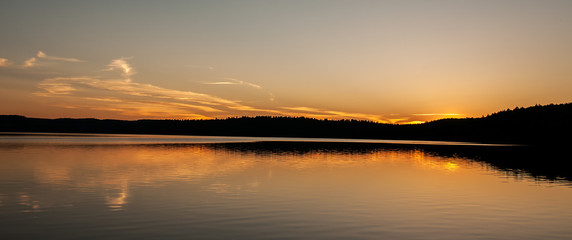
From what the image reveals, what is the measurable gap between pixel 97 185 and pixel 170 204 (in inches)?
419

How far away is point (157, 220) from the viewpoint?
2138 cm

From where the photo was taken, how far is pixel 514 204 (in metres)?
29.0

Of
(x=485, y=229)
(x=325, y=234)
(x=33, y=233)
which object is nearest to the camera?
(x=33, y=233)

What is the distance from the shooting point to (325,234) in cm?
1941

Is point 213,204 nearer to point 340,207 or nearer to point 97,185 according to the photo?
point 340,207

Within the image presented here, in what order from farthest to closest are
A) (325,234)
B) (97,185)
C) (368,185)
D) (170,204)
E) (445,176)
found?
(445,176)
(368,185)
(97,185)
(170,204)
(325,234)

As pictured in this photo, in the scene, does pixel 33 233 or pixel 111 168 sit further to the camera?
pixel 111 168

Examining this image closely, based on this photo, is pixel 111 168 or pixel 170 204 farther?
pixel 111 168

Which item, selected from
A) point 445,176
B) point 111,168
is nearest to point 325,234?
point 445,176

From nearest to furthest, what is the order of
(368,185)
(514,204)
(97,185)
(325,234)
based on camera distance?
(325,234) → (514,204) → (97,185) → (368,185)

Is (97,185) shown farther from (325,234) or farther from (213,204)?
(325,234)

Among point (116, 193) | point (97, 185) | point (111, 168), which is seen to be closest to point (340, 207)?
point (116, 193)

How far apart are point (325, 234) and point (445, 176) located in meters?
30.6

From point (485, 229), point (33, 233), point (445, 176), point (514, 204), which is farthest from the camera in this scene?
point (445, 176)
